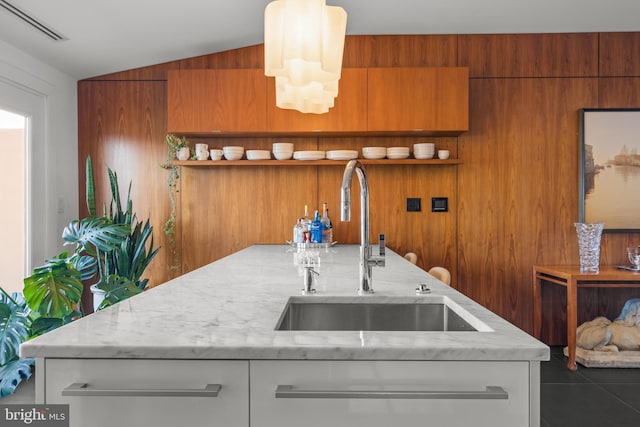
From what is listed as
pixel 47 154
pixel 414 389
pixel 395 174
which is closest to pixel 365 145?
pixel 395 174

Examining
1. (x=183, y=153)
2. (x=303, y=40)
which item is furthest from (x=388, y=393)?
(x=183, y=153)

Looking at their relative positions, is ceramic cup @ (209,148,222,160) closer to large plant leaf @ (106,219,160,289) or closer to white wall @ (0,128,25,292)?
large plant leaf @ (106,219,160,289)

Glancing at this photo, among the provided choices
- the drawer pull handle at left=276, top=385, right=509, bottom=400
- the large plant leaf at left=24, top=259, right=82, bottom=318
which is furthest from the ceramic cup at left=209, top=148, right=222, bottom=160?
the drawer pull handle at left=276, top=385, right=509, bottom=400

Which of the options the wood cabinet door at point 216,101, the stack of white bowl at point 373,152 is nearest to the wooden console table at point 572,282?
the stack of white bowl at point 373,152

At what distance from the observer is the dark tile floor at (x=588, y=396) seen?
2529 mm

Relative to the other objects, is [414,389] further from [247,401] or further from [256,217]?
[256,217]

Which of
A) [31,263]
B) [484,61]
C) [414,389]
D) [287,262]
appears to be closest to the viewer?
[414,389]

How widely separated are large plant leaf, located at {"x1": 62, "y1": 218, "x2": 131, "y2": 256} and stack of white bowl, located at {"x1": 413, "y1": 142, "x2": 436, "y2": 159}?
2.19 meters

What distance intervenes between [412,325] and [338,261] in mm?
1049

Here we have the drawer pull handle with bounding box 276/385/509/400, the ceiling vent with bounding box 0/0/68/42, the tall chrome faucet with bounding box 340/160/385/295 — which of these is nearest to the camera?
the drawer pull handle with bounding box 276/385/509/400

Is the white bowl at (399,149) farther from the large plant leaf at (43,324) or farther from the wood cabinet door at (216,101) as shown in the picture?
the large plant leaf at (43,324)

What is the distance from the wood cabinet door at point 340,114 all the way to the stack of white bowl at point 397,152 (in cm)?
29

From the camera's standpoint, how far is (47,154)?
3525mm

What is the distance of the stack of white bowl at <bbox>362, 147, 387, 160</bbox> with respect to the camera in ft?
11.9
